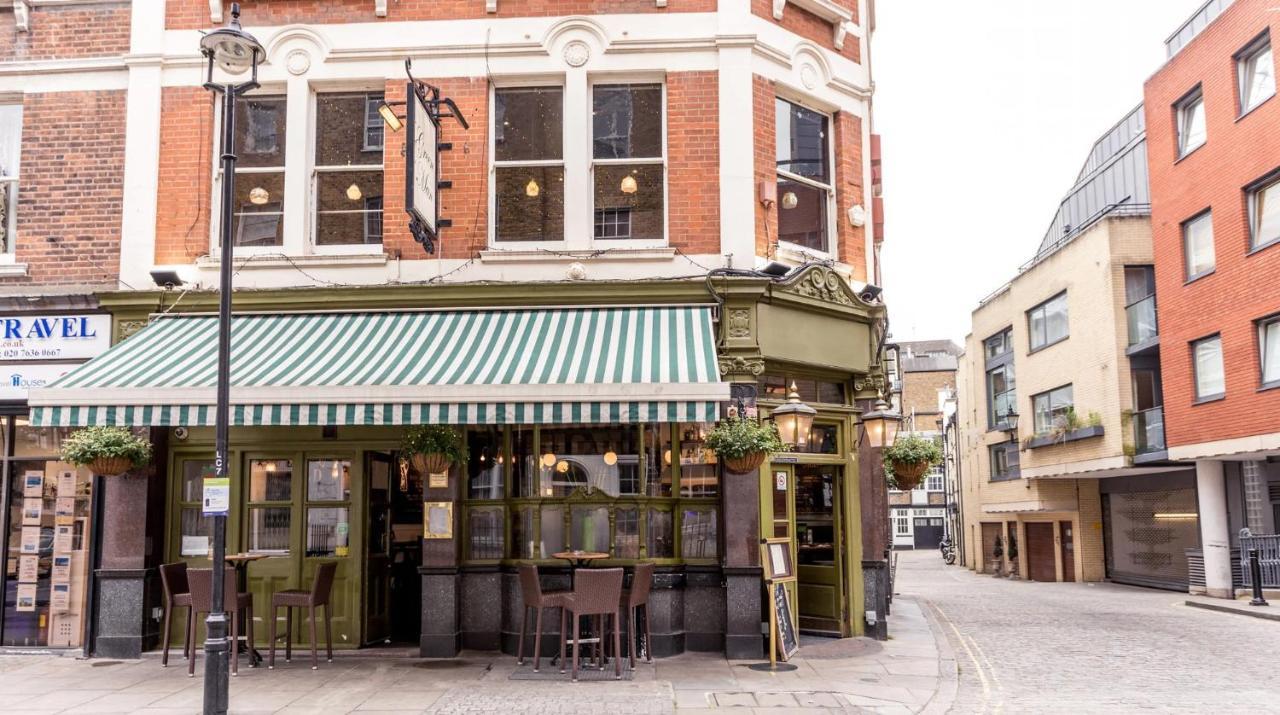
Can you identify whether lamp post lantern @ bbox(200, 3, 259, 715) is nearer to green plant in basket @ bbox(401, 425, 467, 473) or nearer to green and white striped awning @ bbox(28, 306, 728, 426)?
green and white striped awning @ bbox(28, 306, 728, 426)

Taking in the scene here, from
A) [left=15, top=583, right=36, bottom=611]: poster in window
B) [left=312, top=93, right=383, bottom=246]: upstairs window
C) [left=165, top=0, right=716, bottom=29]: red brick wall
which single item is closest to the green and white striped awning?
[left=312, top=93, right=383, bottom=246]: upstairs window

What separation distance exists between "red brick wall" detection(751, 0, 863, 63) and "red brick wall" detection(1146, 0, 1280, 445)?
12.0 meters

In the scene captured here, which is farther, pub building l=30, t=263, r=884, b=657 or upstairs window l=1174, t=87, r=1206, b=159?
upstairs window l=1174, t=87, r=1206, b=159

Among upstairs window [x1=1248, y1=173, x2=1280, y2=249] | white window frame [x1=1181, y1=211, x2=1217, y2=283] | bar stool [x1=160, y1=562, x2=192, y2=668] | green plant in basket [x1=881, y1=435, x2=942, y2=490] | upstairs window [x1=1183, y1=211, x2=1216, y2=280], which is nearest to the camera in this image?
bar stool [x1=160, y1=562, x2=192, y2=668]

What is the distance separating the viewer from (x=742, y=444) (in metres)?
11.4

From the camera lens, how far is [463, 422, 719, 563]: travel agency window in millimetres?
12086

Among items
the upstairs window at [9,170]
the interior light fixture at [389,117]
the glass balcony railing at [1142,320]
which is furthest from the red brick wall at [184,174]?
the glass balcony railing at [1142,320]

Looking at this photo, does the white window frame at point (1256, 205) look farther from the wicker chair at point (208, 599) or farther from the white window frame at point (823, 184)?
the wicker chair at point (208, 599)

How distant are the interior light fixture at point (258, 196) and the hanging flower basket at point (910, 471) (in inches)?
375

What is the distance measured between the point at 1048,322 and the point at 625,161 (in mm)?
24754

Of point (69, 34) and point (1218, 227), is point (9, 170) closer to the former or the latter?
point (69, 34)

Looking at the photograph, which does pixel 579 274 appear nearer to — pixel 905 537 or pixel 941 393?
pixel 941 393

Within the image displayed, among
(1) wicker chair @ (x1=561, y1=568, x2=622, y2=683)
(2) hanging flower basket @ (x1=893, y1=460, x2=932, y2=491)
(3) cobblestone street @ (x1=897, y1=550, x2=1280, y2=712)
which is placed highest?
(2) hanging flower basket @ (x1=893, y1=460, x2=932, y2=491)

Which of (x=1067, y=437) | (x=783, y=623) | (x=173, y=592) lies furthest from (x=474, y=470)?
(x=1067, y=437)
